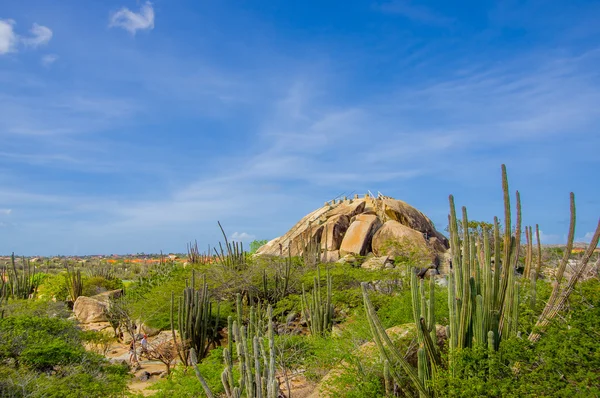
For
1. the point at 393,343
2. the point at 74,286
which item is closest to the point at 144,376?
the point at 393,343

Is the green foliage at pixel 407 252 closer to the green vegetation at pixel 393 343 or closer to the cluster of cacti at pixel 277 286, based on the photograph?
the green vegetation at pixel 393 343

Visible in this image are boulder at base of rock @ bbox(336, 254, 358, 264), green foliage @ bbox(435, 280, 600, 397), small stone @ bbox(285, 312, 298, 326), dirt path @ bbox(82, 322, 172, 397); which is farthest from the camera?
boulder at base of rock @ bbox(336, 254, 358, 264)

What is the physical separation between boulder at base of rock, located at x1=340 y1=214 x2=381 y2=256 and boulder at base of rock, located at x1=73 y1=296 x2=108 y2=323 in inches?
439

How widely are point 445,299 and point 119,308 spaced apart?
38.2 feet

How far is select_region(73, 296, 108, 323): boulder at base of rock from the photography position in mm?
22172

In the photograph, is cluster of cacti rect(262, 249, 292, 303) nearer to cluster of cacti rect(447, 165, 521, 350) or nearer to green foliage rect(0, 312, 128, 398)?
green foliage rect(0, 312, 128, 398)

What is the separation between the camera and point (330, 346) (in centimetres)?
1009

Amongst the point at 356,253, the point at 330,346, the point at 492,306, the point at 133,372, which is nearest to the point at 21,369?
the point at 133,372

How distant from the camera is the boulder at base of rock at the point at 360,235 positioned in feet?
85.0

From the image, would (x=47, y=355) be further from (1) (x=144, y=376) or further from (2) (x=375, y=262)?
(2) (x=375, y=262)

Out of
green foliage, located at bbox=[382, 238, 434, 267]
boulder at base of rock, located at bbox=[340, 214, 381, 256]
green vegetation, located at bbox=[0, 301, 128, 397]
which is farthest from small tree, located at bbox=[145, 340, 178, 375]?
boulder at base of rock, located at bbox=[340, 214, 381, 256]

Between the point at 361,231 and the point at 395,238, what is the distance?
231cm

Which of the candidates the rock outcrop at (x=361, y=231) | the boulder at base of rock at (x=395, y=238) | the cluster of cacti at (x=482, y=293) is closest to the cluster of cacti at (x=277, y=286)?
the rock outcrop at (x=361, y=231)

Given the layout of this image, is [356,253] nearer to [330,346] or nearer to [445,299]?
[445,299]
